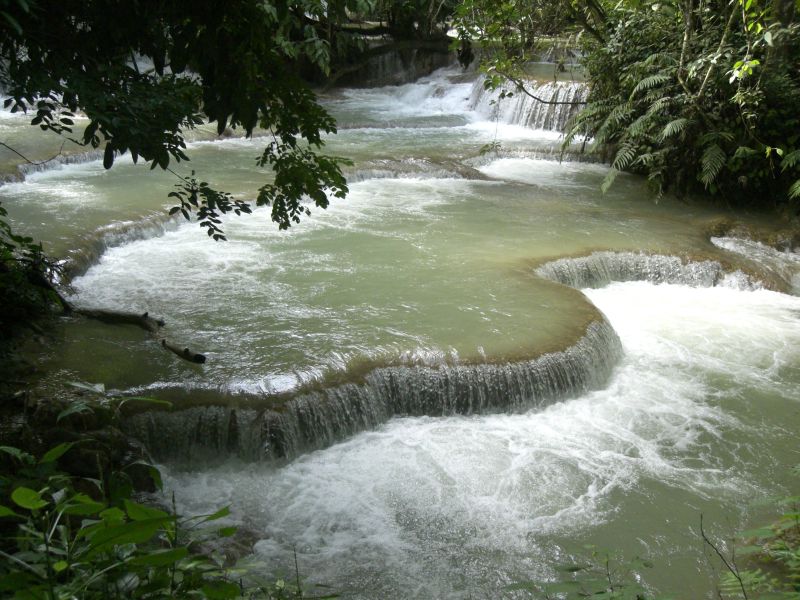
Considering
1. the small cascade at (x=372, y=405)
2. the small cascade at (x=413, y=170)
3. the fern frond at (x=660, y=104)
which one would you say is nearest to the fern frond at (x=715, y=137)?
the fern frond at (x=660, y=104)

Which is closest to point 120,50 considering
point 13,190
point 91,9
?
point 91,9

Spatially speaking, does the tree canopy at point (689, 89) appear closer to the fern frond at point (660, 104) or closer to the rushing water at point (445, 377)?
the fern frond at point (660, 104)

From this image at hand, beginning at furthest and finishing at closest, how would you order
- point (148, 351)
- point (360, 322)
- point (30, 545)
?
1. point (360, 322)
2. point (148, 351)
3. point (30, 545)

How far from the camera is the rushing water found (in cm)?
407

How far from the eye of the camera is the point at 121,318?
543 centimetres

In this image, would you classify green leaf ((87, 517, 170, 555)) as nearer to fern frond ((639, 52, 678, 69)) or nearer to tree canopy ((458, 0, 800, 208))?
tree canopy ((458, 0, 800, 208))

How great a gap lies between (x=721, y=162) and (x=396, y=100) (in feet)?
38.9

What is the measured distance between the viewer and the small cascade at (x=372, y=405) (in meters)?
4.50

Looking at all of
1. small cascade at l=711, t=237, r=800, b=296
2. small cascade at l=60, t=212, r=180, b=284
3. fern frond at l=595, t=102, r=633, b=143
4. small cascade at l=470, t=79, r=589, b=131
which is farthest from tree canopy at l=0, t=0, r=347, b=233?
small cascade at l=470, t=79, r=589, b=131

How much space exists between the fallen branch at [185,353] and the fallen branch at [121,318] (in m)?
0.34

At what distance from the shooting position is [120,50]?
304 centimetres

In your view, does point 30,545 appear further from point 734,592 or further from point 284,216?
point 734,592

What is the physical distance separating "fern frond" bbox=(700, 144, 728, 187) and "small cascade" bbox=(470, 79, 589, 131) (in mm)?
3632

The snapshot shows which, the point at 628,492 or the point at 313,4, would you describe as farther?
the point at 628,492
